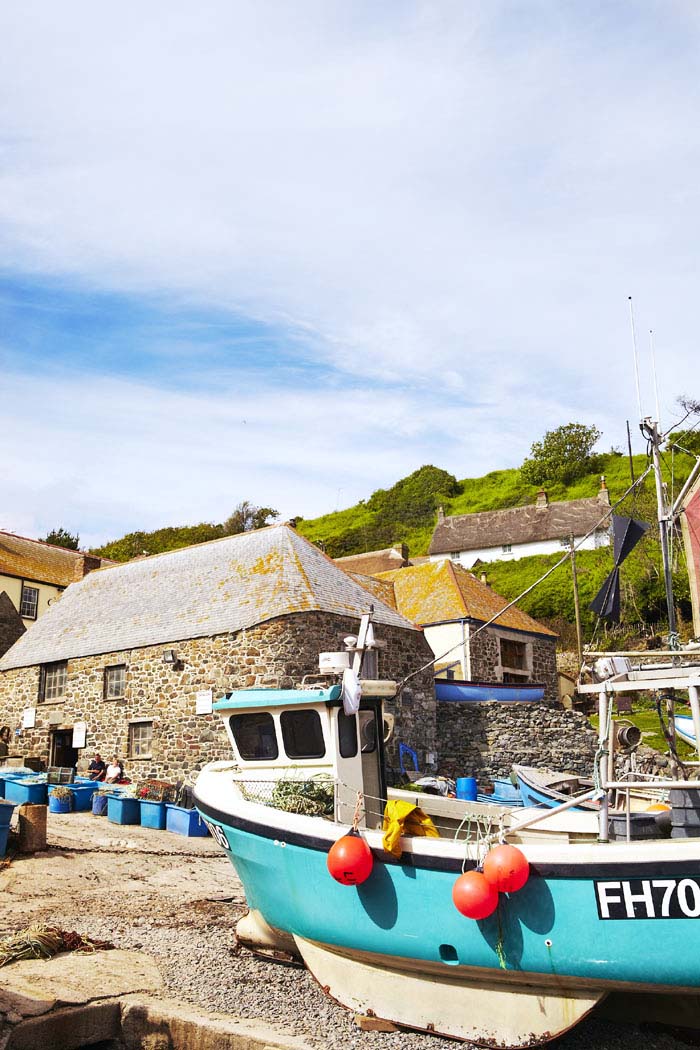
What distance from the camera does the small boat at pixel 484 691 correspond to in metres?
22.7

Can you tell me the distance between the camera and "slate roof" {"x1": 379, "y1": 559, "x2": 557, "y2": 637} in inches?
1028

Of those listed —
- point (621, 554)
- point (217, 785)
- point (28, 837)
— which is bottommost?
point (28, 837)

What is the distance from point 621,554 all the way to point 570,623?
28699 mm

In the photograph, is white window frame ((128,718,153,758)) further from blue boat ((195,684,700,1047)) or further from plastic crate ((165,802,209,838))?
blue boat ((195,684,700,1047))

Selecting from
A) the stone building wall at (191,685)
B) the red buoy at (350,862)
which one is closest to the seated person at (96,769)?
the stone building wall at (191,685)

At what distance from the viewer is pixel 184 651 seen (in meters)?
19.2

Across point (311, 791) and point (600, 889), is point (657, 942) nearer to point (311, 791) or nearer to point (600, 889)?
point (600, 889)

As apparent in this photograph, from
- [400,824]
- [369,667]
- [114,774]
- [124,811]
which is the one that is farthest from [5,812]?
[400,824]

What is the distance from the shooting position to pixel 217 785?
32.3 ft

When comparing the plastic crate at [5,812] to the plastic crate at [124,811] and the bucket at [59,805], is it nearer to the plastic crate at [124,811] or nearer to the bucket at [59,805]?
the plastic crate at [124,811]

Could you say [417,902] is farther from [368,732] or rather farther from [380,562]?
[380,562]

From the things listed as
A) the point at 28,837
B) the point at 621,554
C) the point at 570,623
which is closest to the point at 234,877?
the point at 28,837

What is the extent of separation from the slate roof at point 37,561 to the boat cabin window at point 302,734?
947 inches

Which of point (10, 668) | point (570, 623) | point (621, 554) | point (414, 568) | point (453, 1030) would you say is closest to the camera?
point (453, 1030)
